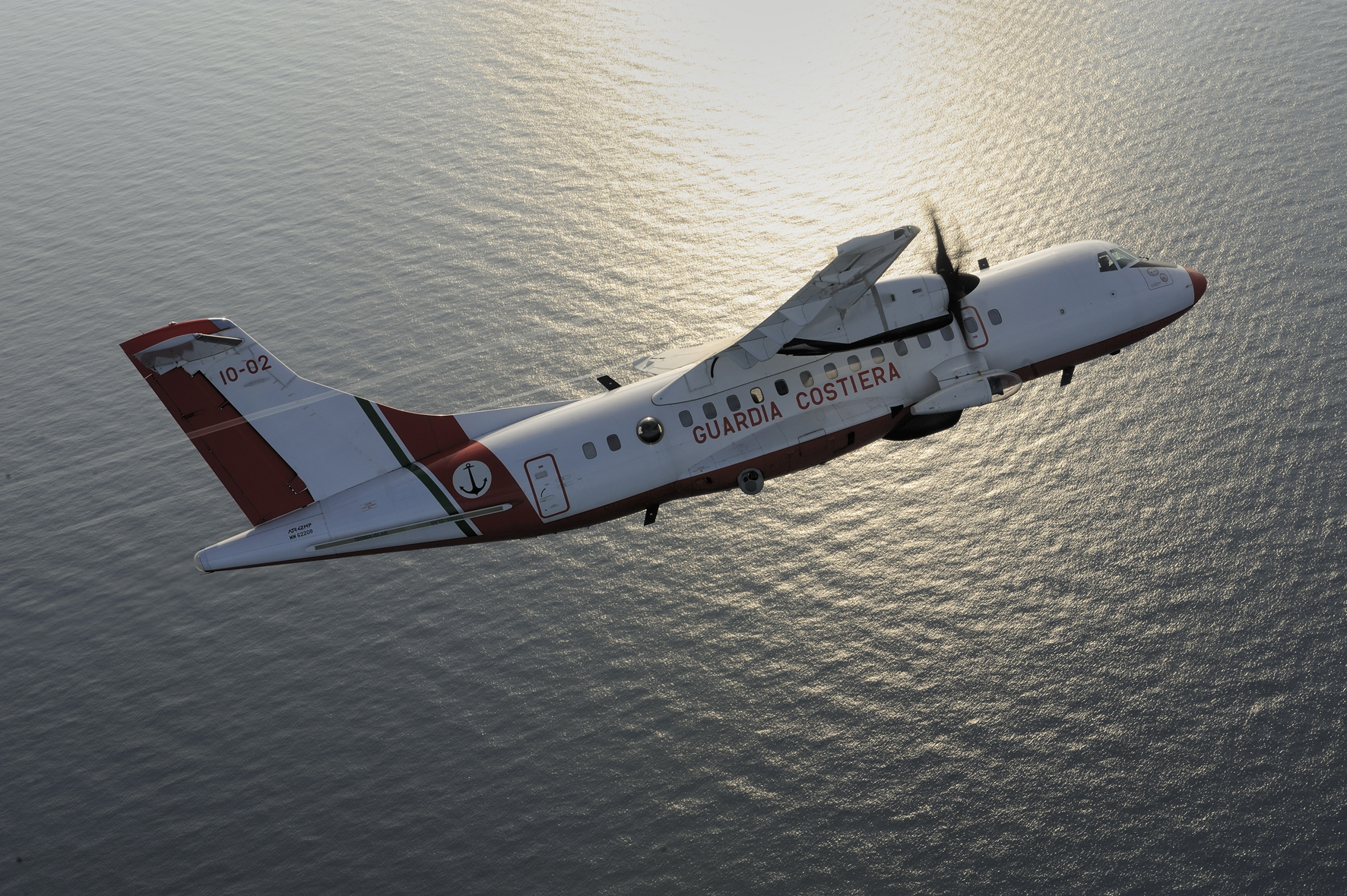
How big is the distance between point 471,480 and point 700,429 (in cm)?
1051

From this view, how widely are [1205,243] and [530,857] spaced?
62.4 metres

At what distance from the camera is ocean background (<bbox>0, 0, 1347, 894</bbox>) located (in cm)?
4959

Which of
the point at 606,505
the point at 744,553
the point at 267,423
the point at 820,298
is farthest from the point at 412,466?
the point at 744,553

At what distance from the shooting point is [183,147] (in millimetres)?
113312

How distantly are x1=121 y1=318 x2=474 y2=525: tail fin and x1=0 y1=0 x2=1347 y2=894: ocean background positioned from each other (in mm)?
15009

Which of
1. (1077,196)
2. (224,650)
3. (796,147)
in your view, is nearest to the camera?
(224,650)

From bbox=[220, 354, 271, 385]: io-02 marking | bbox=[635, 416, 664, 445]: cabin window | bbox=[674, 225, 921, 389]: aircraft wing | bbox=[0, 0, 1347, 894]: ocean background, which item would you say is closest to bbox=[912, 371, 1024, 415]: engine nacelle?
bbox=[674, 225, 921, 389]: aircraft wing

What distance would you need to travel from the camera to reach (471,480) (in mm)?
46250

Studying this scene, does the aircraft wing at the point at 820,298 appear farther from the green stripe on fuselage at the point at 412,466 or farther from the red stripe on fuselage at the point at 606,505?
the green stripe on fuselage at the point at 412,466

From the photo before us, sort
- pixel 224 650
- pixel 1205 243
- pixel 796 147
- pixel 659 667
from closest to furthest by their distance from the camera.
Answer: pixel 659 667, pixel 224 650, pixel 1205 243, pixel 796 147

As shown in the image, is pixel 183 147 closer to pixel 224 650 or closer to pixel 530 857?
pixel 224 650

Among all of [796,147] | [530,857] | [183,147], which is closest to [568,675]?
[530,857]

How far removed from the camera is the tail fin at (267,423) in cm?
4369

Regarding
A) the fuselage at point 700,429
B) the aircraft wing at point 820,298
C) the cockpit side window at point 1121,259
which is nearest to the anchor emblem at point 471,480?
the fuselage at point 700,429
